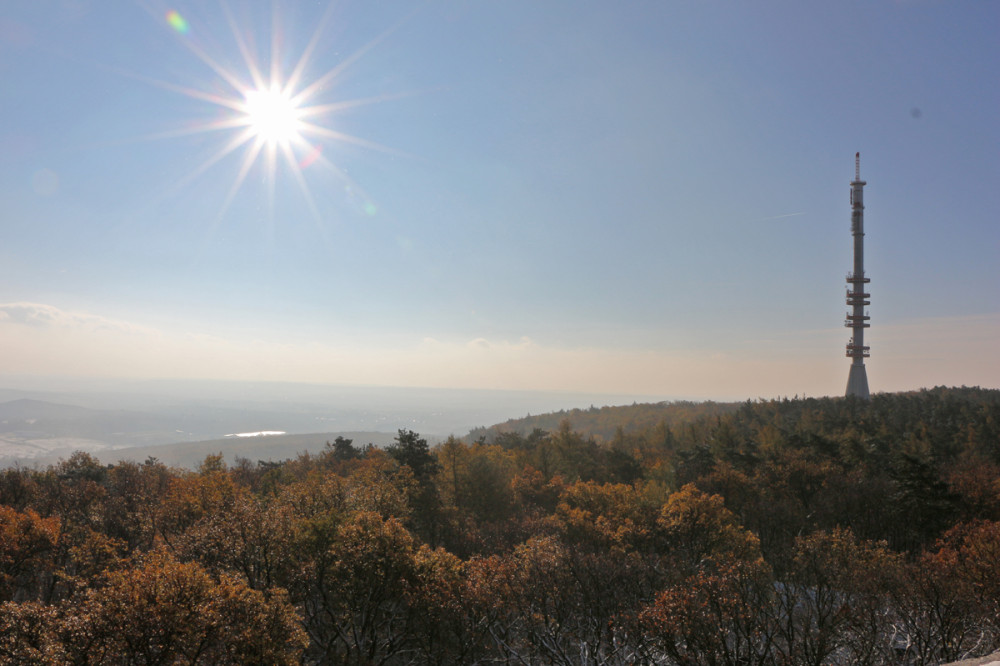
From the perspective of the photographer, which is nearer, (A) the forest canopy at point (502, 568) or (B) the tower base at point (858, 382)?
(A) the forest canopy at point (502, 568)

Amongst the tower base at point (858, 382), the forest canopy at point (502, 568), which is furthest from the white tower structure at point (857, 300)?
the forest canopy at point (502, 568)

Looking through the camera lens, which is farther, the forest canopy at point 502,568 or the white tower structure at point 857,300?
the white tower structure at point 857,300

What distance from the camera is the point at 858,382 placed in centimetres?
12200

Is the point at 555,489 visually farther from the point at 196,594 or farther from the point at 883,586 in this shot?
the point at 196,594

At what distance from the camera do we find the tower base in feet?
397

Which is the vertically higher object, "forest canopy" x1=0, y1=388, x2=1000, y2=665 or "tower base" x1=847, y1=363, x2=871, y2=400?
"tower base" x1=847, y1=363, x2=871, y2=400

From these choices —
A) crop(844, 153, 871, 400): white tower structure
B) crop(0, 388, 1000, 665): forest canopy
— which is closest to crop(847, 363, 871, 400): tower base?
crop(844, 153, 871, 400): white tower structure

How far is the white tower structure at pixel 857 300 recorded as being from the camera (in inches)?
4818

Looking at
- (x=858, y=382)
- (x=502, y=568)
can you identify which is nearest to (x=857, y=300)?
(x=858, y=382)

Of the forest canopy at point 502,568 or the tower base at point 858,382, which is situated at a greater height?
the tower base at point 858,382

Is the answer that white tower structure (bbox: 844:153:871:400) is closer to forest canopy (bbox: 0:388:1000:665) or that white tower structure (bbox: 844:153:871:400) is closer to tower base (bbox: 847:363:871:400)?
tower base (bbox: 847:363:871:400)

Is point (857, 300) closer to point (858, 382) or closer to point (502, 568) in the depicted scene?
point (858, 382)

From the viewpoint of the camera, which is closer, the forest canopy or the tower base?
the forest canopy

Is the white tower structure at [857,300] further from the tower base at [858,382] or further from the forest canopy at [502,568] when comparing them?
the forest canopy at [502,568]
